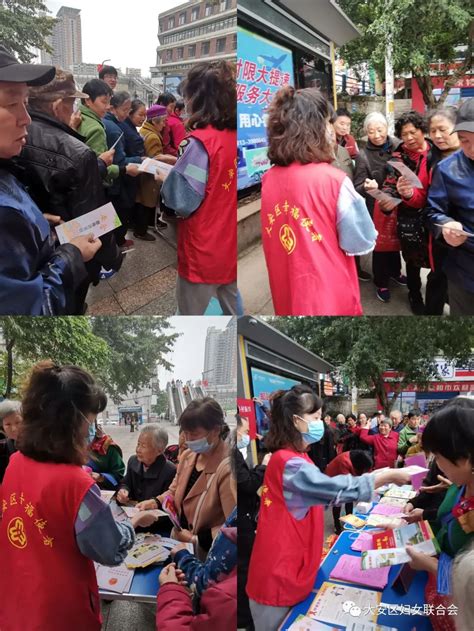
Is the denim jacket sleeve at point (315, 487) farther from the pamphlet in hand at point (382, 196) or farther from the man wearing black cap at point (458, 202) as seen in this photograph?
the pamphlet in hand at point (382, 196)

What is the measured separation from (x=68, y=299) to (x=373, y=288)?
3.07 feet

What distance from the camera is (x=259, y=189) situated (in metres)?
1.57

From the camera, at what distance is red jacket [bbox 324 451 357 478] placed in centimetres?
183

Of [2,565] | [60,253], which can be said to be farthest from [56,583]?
[60,253]

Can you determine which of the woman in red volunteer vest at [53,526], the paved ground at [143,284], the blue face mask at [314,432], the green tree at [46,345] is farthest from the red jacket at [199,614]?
the paved ground at [143,284]

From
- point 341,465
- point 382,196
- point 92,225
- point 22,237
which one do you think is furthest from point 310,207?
point 341,465

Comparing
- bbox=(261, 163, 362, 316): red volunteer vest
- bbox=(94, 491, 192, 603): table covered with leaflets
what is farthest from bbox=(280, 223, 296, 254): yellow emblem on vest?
bbox=(94, 491, 192, 603): table covered with leaflets

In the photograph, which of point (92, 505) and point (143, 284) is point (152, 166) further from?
point (92, 505)

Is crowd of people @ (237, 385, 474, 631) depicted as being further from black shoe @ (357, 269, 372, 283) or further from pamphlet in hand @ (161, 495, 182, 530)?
black shoe @ (357, 269, 372, 283)

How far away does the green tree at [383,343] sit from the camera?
1654 millimetres

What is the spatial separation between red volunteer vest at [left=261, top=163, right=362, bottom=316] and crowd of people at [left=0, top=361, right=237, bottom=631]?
58 centimetres

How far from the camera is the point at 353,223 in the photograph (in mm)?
1459

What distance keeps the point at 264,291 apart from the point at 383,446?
0.71 meters

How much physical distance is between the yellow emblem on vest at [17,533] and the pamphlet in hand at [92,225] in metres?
0.94
